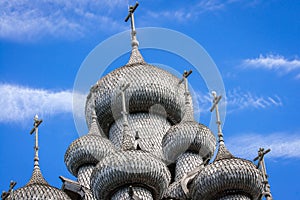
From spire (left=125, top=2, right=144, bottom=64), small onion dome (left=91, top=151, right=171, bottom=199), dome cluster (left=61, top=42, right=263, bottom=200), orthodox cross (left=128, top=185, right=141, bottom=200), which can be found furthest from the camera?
spire (left=125, top=2, right=144, bottom=64)

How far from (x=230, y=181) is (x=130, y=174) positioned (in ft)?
7.14

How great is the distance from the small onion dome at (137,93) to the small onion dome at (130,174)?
4249 mm

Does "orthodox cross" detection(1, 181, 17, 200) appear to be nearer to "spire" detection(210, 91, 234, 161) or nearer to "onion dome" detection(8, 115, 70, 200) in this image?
"onion dome" detection(8, 115, 70, 200)

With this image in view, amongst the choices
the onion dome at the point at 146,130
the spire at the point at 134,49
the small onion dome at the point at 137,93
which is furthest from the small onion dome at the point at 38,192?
the spire at the point at 134,49

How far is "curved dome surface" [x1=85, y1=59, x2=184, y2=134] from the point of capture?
92.2ft

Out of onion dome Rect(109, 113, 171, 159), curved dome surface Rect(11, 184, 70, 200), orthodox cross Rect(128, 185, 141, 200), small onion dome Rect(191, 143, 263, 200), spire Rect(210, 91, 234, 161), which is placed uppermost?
onion dome Rect(109, 113, 171, 159)

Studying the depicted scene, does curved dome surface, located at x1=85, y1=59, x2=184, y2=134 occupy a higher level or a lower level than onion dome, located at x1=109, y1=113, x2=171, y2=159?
higher

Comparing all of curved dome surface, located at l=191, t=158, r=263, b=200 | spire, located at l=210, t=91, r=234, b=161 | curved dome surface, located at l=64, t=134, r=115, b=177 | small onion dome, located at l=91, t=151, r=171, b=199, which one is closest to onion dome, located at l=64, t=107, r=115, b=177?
curved dome surface, located at l=64, t=134, r=115, b=177

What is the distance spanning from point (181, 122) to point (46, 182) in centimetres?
423

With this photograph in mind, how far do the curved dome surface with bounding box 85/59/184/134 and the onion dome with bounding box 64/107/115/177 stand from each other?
53.5 inches

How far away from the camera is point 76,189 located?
83.3 ft

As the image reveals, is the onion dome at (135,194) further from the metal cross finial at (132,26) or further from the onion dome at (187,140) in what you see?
the metal cross finial at (132,26)

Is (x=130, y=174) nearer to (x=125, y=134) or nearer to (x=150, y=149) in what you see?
(x=125, y=134)

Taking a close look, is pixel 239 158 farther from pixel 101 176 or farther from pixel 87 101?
pixel 87 101
